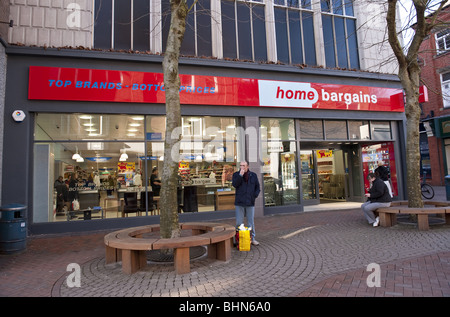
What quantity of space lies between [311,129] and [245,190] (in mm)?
6286

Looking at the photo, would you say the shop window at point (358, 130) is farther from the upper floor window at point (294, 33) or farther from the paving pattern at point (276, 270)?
the paving pattern at point (276, 270)

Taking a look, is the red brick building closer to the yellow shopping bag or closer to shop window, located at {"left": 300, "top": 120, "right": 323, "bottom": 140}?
shop window, located at {"left": 300, "top": 120, "right": 323, "bottom": 140}

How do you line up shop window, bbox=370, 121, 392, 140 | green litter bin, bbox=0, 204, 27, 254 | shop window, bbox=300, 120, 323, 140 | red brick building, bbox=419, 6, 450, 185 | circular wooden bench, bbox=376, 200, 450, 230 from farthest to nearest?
red brick building, bbox=419, 6, 450, 185
shop window, bbox=370, 121, 392, 140
shop window, bbox=300, 120, 323, 140
circular wooden bench, bbox=376, 200, 450, 230
green litter bin, bbox=0, 204, 27, 254

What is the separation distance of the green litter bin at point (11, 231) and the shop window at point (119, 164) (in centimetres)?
222

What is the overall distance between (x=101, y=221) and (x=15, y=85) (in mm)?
4594

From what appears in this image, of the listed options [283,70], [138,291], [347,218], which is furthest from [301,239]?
[283,70]

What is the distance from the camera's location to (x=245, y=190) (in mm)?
6469

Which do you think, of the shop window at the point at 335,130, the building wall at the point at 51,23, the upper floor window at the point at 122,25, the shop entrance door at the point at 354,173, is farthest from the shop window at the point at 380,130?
the building wall at the point at 51,23

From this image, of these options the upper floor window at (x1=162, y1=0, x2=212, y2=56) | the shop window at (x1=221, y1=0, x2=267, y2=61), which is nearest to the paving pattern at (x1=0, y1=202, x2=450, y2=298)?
the upper floor window at (x1=162, y1=0, x2=212, y2=56)

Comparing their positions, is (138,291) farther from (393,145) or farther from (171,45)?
(393,145)

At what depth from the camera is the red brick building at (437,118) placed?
20.8 meters

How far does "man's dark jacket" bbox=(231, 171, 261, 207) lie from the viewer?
6.41m

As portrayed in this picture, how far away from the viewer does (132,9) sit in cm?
1001

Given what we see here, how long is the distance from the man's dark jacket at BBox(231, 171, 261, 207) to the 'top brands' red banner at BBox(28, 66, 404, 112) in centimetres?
426
